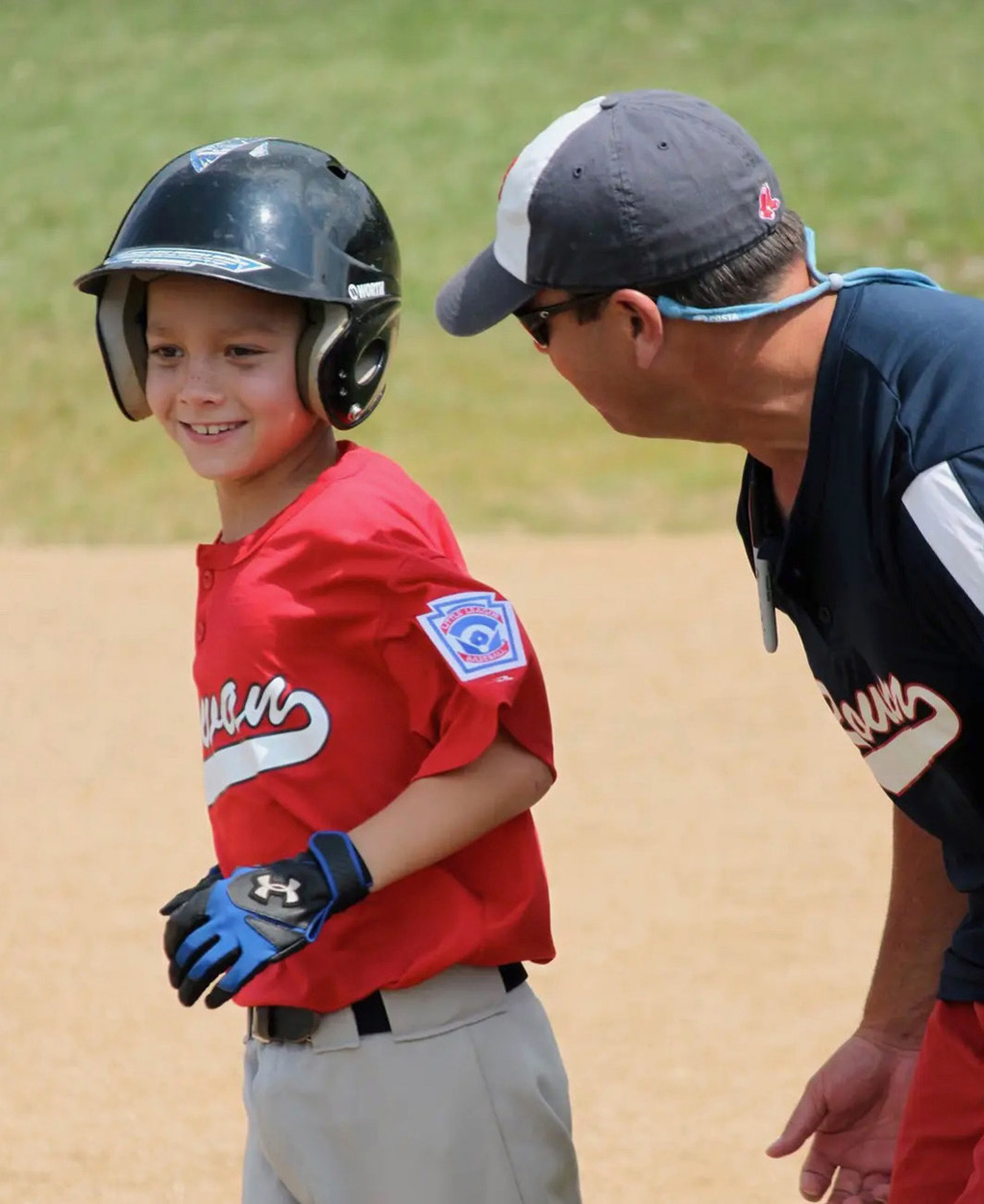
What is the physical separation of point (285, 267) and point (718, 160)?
25.4 inches

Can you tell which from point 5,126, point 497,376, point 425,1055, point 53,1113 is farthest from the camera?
point 5,126

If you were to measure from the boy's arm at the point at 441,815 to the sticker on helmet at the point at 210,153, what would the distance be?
0.92 metres

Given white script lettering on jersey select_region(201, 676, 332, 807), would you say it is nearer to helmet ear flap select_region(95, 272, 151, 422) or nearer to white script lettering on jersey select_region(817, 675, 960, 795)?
helmet ear flap select_region(95, 272, 151, 422)

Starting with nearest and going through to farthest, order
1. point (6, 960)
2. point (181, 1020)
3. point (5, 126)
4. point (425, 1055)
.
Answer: point (425, 1055) → point (181, 1020) → point (6, 960) → point (5, 126)

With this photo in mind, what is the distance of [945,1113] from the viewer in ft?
7.73

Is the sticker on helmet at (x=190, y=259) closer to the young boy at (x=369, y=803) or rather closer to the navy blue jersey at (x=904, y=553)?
the young boy at (x=369, y=803)

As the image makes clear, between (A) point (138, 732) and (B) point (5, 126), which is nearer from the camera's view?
Answer: (A) point (138, 732)

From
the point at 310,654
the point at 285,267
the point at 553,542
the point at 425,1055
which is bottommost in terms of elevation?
the point at 553,542

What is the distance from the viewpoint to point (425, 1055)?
8.10 ft

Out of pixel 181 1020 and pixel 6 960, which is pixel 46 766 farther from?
pixel 181 1020

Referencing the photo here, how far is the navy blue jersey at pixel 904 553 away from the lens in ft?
6.46

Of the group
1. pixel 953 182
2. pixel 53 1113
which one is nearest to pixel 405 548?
pixel 53 1113

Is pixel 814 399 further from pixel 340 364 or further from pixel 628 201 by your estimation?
pixel 340 364

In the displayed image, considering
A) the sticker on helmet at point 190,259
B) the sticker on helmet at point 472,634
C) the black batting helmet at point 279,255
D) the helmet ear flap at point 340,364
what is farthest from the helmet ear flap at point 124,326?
the sticker on helmet at point 472,634
